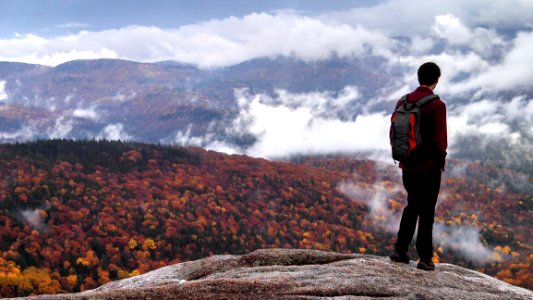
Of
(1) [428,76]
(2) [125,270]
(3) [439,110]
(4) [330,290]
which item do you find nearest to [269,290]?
(4) [330,290]

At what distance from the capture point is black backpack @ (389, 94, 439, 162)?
38.5 ft

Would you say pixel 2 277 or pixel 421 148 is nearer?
pixel 421 148

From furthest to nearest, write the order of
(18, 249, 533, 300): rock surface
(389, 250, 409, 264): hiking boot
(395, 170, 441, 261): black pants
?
(389, 250, 409, 264): hiking boot, (395, 170, 441, 261): black pants, (18, 249, 533, 300): rock surface

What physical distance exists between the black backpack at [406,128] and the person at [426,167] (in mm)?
118

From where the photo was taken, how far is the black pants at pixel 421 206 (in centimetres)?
1220

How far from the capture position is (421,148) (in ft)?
38.8

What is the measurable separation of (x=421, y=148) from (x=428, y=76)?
2050mm

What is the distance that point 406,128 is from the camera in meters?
11.8

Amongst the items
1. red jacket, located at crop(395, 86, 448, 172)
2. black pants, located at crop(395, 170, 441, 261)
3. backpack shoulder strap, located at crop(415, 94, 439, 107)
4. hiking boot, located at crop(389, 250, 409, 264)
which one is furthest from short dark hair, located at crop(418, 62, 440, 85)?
hiking boot, located at crop(389, 250, 409, 264)

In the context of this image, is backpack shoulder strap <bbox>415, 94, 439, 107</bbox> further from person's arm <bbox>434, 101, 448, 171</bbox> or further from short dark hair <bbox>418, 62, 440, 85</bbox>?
short dark hair <bbox>418, 62, 440, 85</bbox>

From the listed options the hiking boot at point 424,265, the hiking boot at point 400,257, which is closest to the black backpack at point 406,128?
the hiking boot at point 424,265

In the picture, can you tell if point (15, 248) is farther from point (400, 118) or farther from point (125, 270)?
point (400, 118)

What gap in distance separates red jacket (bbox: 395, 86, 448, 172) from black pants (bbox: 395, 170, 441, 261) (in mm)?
296

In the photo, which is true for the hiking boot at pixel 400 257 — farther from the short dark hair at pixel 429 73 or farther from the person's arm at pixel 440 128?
the short dark hair at pixel 429 73
